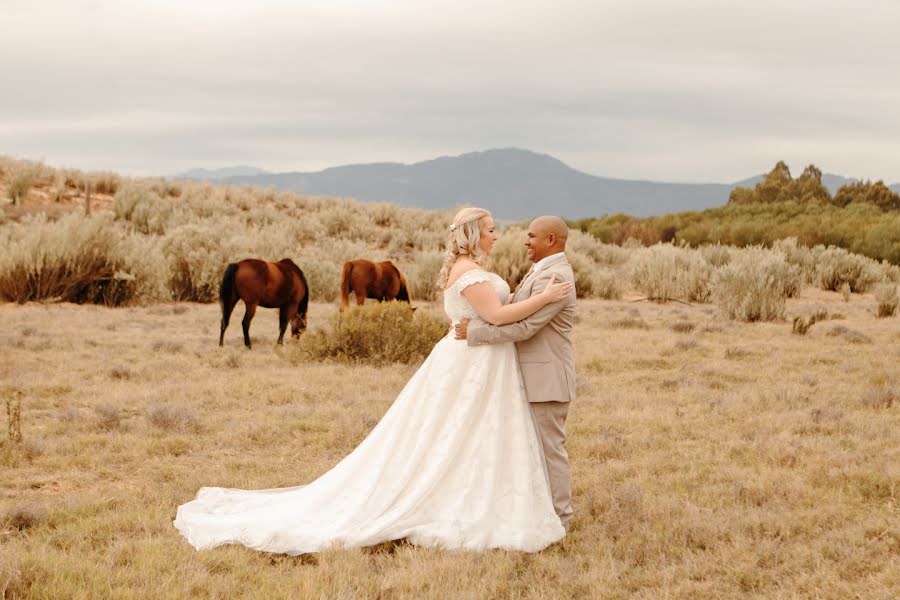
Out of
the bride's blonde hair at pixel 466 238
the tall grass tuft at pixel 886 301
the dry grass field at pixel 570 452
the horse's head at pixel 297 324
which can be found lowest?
the dry grass field at pixel 570 452

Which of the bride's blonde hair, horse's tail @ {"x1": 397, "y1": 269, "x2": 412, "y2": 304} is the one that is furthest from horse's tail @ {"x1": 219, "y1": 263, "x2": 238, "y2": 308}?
the bride's blonde hair

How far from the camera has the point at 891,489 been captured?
5.61 meters

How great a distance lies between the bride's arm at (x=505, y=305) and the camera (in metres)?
4.50

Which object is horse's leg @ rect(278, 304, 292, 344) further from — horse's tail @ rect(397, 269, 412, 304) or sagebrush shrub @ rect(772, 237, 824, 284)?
sagebrush shrub @ rect(772, 237, 824, 284)

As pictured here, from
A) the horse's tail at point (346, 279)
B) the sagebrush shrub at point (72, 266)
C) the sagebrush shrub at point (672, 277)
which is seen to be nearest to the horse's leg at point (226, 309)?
the horse's tail at point (346, 279)

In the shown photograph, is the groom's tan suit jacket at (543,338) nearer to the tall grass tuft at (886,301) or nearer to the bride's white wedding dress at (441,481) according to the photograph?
the bride's white wedding dress at (441,481)

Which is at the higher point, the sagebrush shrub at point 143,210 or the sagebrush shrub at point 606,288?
the sagebrush shrub at point 143,210

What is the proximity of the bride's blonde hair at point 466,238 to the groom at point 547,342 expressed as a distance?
29 cm

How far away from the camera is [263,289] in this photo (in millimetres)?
11336

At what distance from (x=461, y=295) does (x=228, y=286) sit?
7166mm

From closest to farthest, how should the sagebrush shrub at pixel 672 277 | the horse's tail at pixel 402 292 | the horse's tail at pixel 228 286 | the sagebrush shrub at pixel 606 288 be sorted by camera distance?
1. the horse's tail at pixel 228 286
2. the horse's tail at pixel 402 292
3. the sagebrush shrub at pixel 672 277
4. the sagebrush shrub at pixel 606 288

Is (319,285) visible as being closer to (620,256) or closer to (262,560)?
(620,256)

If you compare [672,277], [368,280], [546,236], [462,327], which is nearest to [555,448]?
[462,327]

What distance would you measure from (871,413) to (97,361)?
886 cm
